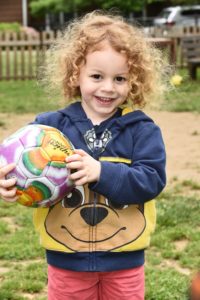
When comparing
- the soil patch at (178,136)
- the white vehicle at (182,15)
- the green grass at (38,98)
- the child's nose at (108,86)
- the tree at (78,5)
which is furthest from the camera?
the white vehicle at (182,15)

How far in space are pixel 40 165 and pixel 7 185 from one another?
0.47ft

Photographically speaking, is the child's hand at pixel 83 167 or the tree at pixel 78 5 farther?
the tree at pixel 78 5

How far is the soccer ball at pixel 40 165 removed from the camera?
2.54 m

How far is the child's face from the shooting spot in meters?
2.65

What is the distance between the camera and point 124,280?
273 cm

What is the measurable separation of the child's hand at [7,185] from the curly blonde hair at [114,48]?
50cm

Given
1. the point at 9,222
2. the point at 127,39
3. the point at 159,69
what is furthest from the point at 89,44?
the point at 9,222

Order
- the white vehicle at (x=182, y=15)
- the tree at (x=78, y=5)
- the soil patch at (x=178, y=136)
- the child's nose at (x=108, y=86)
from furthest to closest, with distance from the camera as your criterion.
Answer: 1. the white vehicle at (x=182, y=15)
2. the tree at (x=78, y=5)
3. the soil patch at (x=178, y=136)
4. the child's nose at (x=108, y=86)

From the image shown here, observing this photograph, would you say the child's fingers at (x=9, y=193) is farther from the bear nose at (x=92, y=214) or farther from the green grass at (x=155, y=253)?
the green grass at (x=155, y=253)

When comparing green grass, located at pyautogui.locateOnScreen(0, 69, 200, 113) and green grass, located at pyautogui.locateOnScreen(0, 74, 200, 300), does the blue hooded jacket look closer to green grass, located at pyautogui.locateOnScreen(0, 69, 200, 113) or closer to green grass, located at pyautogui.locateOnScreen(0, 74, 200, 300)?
green grass, located at pyautogui.locateOnScreen(0, 74, 200, 300)

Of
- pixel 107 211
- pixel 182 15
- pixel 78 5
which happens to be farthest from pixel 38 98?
pixel 182 15

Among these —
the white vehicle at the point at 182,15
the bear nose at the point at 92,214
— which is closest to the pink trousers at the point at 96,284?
the bear nose at the point at 92,214

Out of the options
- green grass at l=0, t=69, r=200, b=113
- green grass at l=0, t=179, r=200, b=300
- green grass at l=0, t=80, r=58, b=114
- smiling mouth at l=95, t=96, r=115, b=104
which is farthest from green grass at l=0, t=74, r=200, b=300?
green grass at l=0, t=80, r=58, b=114

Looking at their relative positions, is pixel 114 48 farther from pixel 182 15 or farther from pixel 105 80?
pixel 182 15
